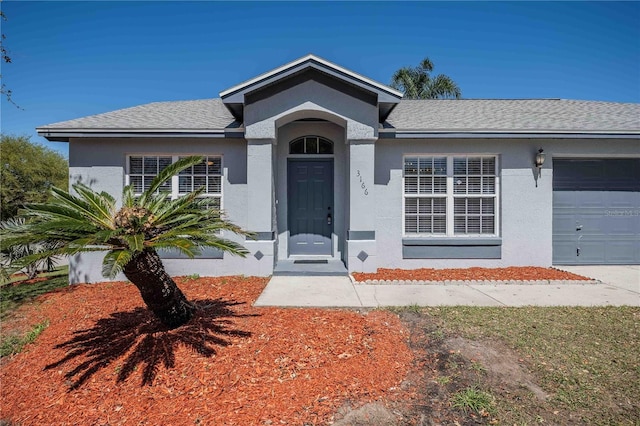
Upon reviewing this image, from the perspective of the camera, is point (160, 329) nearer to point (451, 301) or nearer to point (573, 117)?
point (451, 301)

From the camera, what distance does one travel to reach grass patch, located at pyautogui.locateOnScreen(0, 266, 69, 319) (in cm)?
638

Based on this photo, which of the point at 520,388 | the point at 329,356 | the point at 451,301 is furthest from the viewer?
the point at 451,301

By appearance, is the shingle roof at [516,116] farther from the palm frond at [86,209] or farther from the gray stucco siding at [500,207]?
the palm frond at [86,209]

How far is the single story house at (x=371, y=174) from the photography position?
25.2 ft

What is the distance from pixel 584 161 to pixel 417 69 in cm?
1679

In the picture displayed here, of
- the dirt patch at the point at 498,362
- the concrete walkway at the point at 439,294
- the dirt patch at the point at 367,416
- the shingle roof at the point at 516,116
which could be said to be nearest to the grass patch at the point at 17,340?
the concrete walkway at the point at 439,294

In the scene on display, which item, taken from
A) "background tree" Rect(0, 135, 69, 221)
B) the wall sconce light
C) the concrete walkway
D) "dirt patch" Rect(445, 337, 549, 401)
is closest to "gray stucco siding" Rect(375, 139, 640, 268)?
the wall sconce light

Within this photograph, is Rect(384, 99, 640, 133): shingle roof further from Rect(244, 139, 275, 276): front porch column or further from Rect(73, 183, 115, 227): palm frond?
Rect(73, 183, 115, 227): palm frond

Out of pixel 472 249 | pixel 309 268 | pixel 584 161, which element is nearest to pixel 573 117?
pixel 584 161

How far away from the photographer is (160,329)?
4422 mm

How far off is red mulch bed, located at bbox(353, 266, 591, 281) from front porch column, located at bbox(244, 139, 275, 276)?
2253 millimetres

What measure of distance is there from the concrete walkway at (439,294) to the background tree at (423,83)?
18207mm

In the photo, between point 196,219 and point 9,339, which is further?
point 9,339

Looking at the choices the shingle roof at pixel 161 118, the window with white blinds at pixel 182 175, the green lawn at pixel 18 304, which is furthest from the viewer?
the window with white blinds at pixel 182 175
